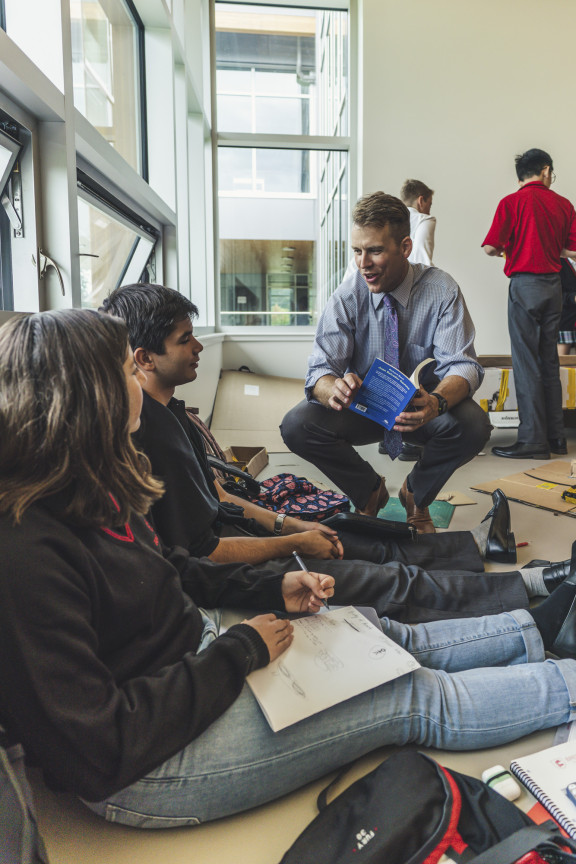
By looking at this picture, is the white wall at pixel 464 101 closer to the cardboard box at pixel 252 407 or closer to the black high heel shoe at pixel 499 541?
the cardboard box at pixel 252 407

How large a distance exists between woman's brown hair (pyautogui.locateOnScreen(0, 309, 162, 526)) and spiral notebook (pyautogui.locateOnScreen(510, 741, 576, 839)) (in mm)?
751

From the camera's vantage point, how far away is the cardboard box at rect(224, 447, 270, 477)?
297 centimetres

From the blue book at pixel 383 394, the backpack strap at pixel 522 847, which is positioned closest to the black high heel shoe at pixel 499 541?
the blue book at pixel 383 394

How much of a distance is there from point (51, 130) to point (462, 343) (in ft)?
4.89

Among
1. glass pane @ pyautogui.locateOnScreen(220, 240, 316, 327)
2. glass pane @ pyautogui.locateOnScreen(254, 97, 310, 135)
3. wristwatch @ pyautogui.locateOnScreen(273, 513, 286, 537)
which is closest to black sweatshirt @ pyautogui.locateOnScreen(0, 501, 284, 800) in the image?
wristwatch @ pyautogui.locateOnScreen(273, 513, 286, 537)

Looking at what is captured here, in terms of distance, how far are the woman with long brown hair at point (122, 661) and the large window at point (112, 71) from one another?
159 centimetres

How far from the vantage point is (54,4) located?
1455 mm

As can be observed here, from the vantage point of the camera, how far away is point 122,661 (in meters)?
0.81

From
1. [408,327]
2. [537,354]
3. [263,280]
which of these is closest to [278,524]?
[408,327]

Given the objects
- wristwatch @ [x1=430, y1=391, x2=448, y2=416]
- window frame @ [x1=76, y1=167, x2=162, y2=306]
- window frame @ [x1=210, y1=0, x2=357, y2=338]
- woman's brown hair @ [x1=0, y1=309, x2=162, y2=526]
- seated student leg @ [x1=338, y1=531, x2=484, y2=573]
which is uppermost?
window frame @ [x1=210, y1=0, x2=357, y2=338]

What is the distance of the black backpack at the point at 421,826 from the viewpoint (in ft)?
2.45

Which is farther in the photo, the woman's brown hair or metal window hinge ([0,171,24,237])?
metal window hinge ([0,171,24,237])

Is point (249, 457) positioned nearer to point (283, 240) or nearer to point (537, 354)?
point (537, 354)

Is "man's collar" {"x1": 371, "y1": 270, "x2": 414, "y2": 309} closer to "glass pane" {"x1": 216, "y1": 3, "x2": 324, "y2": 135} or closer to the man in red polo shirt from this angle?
the man in red polo shirt
